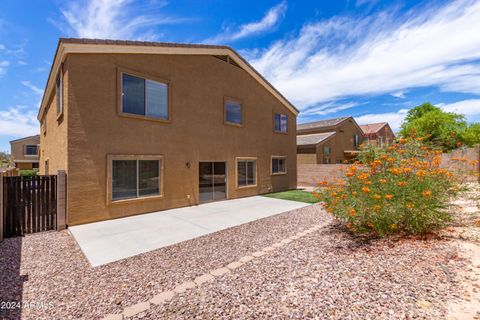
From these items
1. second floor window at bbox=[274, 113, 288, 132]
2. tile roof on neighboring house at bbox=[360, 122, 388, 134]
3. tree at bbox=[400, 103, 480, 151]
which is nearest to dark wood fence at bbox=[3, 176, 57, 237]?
second floor window at bbox=[274, 113, 288, 132]

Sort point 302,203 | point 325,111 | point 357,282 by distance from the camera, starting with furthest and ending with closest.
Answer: point 325,111 → point 302,203 → point 357,282

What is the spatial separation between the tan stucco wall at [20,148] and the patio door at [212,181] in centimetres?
3711

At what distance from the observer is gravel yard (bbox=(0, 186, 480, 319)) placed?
2.81 metres

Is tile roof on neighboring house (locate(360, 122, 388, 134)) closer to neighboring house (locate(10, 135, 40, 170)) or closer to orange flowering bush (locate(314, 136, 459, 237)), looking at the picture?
orange flowering bush (locate(314, 136, 459, 237))

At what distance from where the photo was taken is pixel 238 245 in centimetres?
528

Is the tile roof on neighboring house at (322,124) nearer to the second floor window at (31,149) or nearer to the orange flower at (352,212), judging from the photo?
the orange flower at (352,212)

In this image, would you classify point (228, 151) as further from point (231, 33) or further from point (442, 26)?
point (442, 26)

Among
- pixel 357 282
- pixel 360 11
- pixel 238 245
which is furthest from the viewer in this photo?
pixel 360 11

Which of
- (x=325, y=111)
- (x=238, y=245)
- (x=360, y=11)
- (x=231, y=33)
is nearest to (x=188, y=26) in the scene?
(x=231, y=33)

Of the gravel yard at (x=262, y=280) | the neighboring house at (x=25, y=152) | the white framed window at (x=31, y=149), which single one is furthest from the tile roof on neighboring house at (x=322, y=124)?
the white framed window at (x=31, y=149)

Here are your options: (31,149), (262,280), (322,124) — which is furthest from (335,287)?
(31,149)

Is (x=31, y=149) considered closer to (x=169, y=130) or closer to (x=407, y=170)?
(x=169, y=130)

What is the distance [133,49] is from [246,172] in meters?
8.45

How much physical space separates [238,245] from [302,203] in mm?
6492
